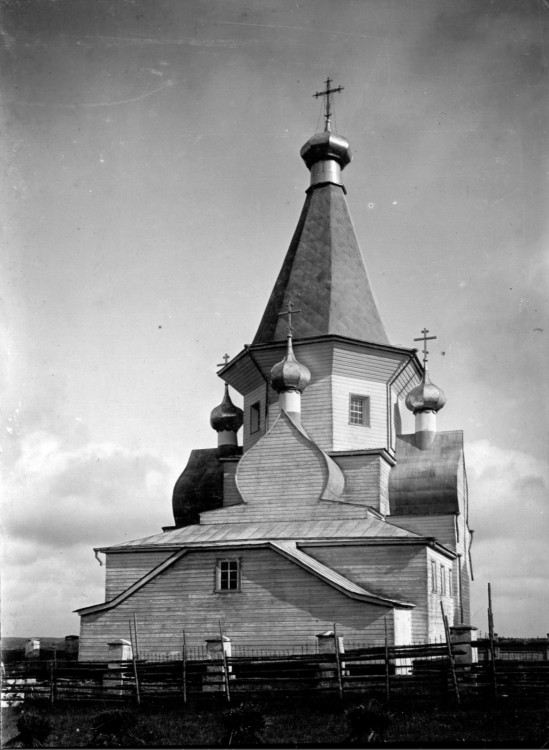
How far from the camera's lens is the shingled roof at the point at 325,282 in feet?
91.9

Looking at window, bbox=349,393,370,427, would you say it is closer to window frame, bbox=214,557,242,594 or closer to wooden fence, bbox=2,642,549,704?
window frame, bbox=214,557,242,594

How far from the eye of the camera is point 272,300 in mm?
29375

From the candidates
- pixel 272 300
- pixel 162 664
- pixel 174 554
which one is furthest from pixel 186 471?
pixel 162 664

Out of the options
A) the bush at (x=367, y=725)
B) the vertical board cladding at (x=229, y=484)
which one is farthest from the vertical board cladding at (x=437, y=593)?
the bush at (x=367, y=725)

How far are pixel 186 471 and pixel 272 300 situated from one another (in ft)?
21.5

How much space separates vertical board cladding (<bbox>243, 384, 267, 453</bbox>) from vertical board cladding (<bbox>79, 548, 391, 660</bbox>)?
712 cm

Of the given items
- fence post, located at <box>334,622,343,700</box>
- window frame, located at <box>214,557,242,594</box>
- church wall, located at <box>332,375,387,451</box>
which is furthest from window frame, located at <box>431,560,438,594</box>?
fence post, located at <box>334,622,343,700</box>

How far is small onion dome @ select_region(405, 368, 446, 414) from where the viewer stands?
29.0m

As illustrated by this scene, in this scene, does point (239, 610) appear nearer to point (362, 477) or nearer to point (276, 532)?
point (276, 532)

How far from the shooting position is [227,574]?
70.7ft

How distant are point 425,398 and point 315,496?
6.45 meters

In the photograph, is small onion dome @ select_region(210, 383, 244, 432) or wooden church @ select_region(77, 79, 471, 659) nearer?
wooden church @ select_region(77, 79, 471, 659)

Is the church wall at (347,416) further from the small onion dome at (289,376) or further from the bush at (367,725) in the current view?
the bush at (367,725)

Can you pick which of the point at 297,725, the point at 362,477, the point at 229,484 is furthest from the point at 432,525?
the point at 297,725
